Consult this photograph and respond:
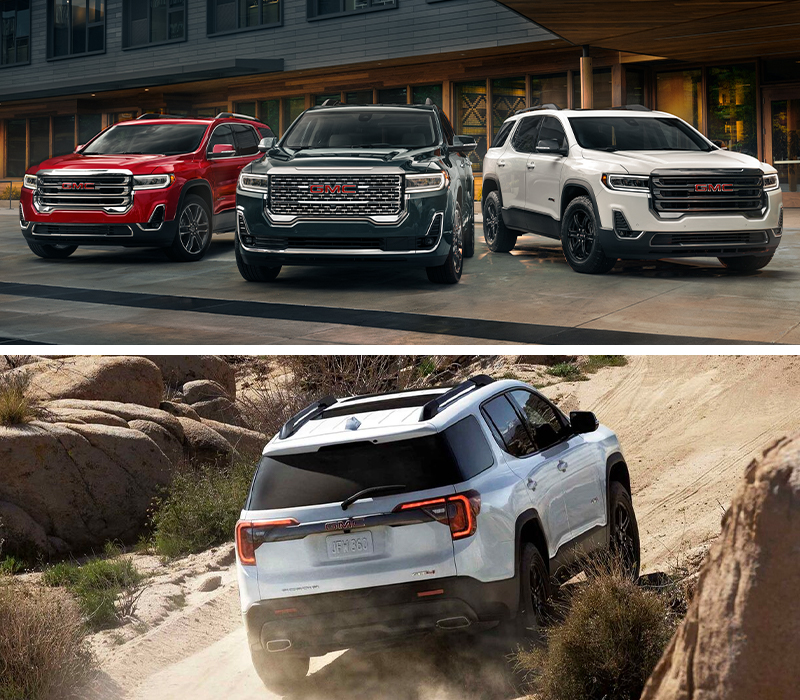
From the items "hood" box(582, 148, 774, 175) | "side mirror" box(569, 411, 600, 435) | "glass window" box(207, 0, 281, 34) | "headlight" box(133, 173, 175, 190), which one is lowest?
"side mirror" box(569, 411, 600, 435)

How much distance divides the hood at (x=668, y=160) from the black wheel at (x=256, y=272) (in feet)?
13.4

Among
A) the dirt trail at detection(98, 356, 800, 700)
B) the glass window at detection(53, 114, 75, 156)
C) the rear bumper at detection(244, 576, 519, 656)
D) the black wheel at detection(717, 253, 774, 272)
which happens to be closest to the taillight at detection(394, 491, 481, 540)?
the rear bumper at detection(244, 576, 519, 656)

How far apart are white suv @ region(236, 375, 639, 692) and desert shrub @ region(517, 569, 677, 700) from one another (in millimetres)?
302

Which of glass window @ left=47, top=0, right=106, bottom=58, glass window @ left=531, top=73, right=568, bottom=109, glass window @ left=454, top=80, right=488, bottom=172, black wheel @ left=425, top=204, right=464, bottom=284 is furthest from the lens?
glass window @ left=47, top=0, right=106, bottom=58

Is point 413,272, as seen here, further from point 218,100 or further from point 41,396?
point 218,100

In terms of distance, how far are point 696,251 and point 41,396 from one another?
8816mm

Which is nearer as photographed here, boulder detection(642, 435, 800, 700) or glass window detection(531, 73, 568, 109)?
boulder detection(642, 435, 800, 700)

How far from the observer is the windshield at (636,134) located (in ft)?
44.4

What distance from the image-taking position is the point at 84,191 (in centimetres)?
1425

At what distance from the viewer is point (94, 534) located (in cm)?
1226

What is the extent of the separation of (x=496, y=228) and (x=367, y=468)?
34.3ft

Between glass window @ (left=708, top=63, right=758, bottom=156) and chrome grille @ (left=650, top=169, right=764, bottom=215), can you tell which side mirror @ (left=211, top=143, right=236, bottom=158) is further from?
glass window @ (left=708, top=63, right=758, bottom=156)

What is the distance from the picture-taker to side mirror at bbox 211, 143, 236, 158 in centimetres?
1537

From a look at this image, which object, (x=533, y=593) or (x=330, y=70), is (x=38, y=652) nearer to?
(x=533, y=593)
